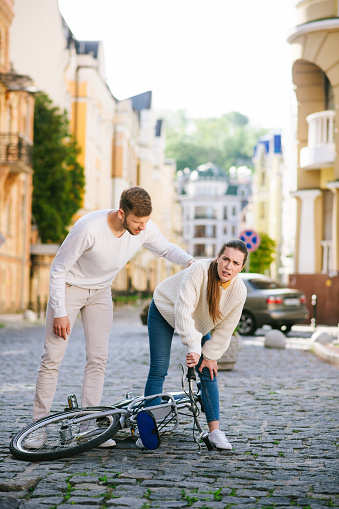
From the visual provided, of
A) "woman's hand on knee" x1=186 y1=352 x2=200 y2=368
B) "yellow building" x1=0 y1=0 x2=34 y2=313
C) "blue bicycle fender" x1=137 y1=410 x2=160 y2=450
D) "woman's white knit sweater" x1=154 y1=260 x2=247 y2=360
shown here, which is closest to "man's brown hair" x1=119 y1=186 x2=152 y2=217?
"woman's white knit sweater" x1=154 y1=260 x2=247 y2=360

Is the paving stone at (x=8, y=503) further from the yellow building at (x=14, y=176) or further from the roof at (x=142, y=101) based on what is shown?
the roof at (x=142, y=101)

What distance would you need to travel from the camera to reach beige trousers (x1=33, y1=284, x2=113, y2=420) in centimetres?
617

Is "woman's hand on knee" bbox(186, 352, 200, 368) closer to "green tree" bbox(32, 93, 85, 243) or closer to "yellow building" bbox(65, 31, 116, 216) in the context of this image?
"green tree" bbox(32, 93, 85, 243)

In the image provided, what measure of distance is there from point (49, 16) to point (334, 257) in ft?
72.5

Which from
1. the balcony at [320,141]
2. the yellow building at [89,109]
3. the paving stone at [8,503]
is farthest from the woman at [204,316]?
the yellow building at [89,109]

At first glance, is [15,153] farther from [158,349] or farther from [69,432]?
[69,432]

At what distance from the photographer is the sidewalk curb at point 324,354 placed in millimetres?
14178

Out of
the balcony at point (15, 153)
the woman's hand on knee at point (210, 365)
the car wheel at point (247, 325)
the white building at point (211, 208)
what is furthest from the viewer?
the white building at point (211, 208)

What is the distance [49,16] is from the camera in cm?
4341

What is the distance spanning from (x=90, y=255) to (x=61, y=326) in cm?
54

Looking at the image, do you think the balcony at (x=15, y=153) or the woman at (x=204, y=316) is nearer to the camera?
the woman at (x=204, y=316)

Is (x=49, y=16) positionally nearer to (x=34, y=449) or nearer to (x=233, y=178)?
(x=34, y=449)

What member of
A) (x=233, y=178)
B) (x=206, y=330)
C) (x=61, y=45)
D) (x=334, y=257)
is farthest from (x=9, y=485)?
(x=233, y=178)

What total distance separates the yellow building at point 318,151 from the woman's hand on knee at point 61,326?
73.5 ft
